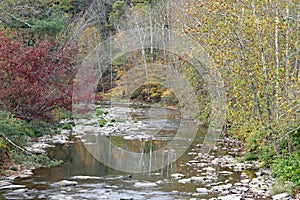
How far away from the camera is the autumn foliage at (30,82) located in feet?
→ 42.0

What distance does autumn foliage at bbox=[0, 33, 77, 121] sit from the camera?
12.8 metres

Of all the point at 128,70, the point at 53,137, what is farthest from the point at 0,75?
the point at 128,70

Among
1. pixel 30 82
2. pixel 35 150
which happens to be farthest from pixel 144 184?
pixel 30 82

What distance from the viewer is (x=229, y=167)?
38.6 ft

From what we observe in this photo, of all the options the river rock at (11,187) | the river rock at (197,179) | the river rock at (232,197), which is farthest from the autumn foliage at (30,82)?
the river rock at (232,197)

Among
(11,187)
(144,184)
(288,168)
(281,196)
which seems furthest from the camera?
(144,184)

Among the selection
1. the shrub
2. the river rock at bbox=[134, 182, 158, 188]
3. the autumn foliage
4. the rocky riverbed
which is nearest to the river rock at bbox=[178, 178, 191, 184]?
the rocky riverbed

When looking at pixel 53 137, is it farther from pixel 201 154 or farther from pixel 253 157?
pixel 253 157

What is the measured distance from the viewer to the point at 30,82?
13211 millimetres

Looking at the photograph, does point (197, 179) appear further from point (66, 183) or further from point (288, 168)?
point (66, 183)

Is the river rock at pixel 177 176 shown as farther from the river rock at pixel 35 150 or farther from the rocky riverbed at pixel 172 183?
the river rock at pixel 35 150

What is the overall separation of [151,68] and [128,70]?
3583mm

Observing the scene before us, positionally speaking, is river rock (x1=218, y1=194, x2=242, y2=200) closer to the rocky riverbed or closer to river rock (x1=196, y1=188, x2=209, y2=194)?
the rocky riverbed

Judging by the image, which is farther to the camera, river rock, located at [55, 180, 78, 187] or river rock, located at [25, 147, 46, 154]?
river rock, located at [25, 147, 46, 154]
